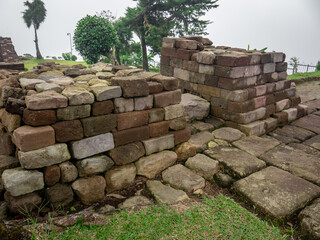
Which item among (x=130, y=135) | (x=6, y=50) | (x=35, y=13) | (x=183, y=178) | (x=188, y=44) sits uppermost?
(x=35, y=13)

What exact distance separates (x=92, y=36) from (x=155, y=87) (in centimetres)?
615

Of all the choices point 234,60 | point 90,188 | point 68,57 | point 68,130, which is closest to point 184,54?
point 234,60

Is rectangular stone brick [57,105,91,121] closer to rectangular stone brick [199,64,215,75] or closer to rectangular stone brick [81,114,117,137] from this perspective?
rectangular stone brick [81,114,117,137]

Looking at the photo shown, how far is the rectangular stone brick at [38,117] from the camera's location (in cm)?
277

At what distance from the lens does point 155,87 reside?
3799 mm

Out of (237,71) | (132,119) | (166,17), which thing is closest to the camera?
(132,119)

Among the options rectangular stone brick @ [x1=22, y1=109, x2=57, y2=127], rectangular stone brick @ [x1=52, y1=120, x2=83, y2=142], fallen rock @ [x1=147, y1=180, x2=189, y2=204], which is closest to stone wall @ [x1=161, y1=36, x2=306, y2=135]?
fallen rock @ [x1=147, y1=180, x2=189, y2=204]

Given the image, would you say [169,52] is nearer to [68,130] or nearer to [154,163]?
[154,163]

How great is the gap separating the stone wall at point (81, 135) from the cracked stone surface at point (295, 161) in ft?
6.05

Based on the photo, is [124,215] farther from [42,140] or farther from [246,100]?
[246,100]

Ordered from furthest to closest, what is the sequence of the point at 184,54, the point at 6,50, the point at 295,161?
1. the point at 6,50
2. the point at 184,54
3. the point at 295,161

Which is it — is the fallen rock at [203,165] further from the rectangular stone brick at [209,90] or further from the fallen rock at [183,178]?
the rectangular stone brick at [209,90]

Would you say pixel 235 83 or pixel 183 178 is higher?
pixel 235 83

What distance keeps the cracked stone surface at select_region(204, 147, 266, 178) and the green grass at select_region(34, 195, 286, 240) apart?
884 mm
